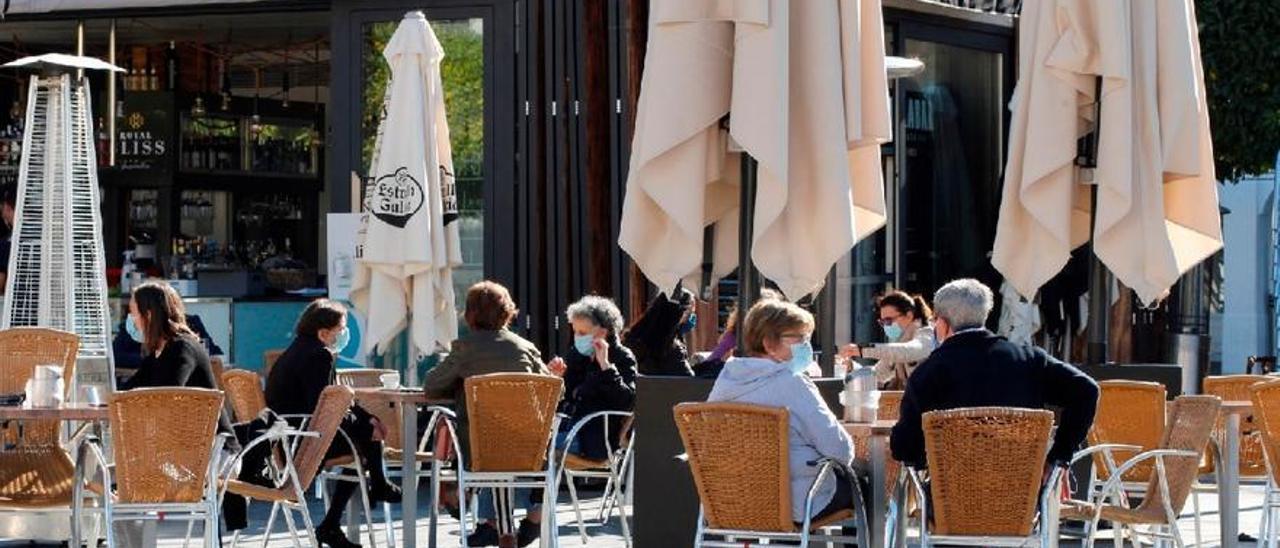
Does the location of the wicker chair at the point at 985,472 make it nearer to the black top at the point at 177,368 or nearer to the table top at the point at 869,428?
the table top at the point at 869,428

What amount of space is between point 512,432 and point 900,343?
2674 mm

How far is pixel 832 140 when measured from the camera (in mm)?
8688

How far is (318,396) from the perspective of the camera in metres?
10.4

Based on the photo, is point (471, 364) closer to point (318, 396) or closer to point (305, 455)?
point (318, 396)

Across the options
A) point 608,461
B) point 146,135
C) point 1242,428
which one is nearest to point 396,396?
point 608,461

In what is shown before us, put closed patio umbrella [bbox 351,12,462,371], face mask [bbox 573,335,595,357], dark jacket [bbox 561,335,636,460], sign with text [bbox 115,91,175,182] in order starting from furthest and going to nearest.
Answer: sign with text [bbox 115,91,175,182]
closed patio umbrella [bbox 351,12,462,371]
face mask [bbox 573,335,595,357]
dark jacket [bbox 561,335,636,460]

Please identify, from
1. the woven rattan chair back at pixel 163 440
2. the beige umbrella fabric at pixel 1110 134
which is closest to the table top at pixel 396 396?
the woven rattan chair back at pixel 163 440

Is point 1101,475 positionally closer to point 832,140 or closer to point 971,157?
point 832,140

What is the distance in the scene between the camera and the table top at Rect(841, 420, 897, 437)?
7.87 metres

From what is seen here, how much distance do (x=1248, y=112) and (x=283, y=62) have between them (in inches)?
351

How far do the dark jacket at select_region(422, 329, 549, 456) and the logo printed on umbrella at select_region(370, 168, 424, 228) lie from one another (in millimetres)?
2815

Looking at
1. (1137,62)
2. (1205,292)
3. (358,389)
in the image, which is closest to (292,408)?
(358,389)

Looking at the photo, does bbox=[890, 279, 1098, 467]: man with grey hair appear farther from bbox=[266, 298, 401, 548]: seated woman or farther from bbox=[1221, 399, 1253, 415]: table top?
bbox=[266, 298, 401, 548]: seated woman

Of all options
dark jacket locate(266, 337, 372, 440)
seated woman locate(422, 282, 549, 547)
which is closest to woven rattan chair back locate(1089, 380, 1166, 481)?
seated woman locate(422, 282, 549, 547)
